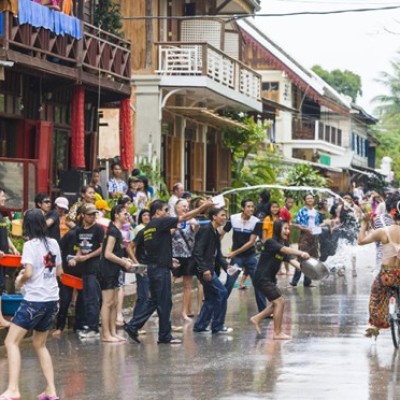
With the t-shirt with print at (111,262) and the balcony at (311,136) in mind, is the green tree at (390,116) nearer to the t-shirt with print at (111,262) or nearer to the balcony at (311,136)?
the balcony at (311,136)

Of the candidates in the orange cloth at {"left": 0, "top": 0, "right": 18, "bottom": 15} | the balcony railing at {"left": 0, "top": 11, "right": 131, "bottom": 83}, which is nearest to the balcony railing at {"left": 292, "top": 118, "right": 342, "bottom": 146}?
the balcony railing at {"left": 0, "top": 11, "right": 131, "bottom": 83}

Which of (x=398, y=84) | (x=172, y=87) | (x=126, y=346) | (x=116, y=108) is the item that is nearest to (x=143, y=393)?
(x=126, y=346)

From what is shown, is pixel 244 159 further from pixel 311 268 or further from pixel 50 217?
pixel 50 217

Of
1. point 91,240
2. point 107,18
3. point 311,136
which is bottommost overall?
point 91,240

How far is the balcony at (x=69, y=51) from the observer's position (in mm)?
20359

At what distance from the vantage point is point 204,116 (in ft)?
112

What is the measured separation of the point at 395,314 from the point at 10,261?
4637 mm

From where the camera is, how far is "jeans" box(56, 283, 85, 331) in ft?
51.6

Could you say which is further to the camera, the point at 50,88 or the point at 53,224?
the point at 50,88

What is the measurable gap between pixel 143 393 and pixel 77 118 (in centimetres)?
1331

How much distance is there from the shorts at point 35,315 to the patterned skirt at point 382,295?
4.83 m

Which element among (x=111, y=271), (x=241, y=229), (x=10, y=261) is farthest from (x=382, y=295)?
(x=241, y=229)

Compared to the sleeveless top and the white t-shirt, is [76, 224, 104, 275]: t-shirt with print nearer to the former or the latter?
the sleeveless top

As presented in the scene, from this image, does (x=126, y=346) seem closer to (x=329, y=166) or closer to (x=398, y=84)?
(x=329, y=166)
